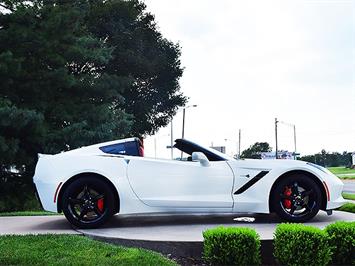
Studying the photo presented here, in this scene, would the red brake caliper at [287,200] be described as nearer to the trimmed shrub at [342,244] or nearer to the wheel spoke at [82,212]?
the trimmed shrub at [342,244]

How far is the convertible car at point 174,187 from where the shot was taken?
5.68 m

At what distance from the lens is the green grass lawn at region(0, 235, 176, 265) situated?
4.09 m

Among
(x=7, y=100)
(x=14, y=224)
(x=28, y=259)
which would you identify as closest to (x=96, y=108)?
(x=7, y=100)

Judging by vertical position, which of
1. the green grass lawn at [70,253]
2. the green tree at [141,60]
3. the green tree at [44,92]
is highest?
the green tree at [141,60]

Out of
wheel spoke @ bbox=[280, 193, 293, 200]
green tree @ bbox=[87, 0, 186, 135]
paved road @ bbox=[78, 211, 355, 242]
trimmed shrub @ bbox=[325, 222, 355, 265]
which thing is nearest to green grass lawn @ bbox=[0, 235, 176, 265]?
paved road @ bbox=[78, 211, 355, 242]

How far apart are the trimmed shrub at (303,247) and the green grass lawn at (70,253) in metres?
1.03

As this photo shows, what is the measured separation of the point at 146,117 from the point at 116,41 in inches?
208

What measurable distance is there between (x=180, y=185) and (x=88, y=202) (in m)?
1.12

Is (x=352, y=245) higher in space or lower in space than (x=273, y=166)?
lower

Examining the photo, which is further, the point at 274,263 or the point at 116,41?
the point at 116,41

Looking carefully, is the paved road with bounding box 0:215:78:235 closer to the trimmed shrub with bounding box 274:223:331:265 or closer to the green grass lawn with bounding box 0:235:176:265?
the green grass lawn with bounding box 0:235:176:265

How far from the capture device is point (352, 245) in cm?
447

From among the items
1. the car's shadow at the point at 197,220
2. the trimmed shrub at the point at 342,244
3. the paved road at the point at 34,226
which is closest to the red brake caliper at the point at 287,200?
the car's shadow at the point at 197,220

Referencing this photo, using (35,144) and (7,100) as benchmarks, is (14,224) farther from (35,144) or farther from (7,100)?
(35,144)
